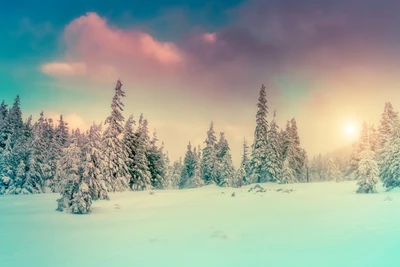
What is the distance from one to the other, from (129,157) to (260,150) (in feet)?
80.6

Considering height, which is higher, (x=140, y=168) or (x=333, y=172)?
(x=140, y=168)

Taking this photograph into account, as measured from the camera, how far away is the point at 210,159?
69.1 metres

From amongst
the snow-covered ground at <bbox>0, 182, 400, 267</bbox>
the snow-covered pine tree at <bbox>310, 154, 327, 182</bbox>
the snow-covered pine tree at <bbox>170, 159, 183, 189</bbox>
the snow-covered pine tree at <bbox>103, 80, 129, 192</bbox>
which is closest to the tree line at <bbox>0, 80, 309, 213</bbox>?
the snow-covered pine tree at <bbox>103, 80, 129, 192</bbox>

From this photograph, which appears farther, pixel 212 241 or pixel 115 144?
pixel 115 144

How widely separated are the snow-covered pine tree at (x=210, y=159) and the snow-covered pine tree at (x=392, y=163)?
41273 millimetres

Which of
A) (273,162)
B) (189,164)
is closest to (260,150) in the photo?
(273,162)

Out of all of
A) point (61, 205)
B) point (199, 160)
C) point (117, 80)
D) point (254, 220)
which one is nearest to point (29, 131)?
point (117, 80)

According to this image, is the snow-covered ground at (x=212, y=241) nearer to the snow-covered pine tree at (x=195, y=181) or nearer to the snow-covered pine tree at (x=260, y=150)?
the snow-covered pine tree at (x=260, y=150)

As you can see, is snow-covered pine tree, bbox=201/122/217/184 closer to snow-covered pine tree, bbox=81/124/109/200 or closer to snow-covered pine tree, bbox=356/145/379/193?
snow-covered pine tree, bbox=356/145/379/193

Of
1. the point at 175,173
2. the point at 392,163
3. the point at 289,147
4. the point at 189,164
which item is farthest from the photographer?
the point at 175,173

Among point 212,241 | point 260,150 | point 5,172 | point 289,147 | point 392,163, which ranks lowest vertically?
point 212,241

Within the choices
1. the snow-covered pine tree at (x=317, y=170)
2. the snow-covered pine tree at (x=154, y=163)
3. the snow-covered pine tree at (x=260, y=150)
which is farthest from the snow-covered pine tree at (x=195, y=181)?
the snow-covered pine tree at (x=317, y=170)

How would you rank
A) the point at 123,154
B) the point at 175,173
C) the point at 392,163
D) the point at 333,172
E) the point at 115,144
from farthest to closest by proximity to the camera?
the point at 175,173, the point at 333,172, the point at 123,154, the point at 115,144, the point at 392,163

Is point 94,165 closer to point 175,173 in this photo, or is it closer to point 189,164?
point 189,164
